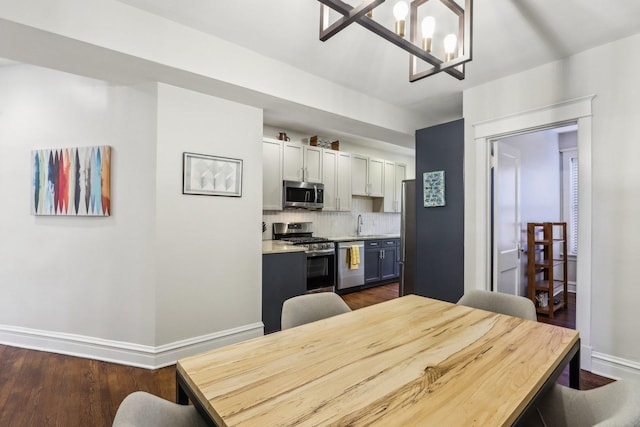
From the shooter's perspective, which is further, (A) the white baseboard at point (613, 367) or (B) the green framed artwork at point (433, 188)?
(B) the green framed artwork at point (433, 188)

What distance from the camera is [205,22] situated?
2.16 m

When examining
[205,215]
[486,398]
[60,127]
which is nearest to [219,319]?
[205,215]

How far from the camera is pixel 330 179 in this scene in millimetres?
5125

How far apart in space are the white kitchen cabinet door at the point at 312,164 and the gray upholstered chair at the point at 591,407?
12.9ft

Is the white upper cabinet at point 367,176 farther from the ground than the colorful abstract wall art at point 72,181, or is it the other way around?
the white upper cabinet at point 367,176

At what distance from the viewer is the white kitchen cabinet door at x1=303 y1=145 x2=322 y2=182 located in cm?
479

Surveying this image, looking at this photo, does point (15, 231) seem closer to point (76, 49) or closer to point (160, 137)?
point (160, 137)

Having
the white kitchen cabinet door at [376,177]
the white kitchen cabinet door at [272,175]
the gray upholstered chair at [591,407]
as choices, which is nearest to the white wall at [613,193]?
the gray upholstered chair at [591,407]

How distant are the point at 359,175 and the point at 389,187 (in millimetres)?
864

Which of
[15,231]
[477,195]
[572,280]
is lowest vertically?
[572,280]

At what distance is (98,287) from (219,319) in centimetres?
104

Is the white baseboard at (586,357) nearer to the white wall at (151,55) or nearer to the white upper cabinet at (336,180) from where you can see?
the white wall at (151,55)

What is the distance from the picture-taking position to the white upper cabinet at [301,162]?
15.0 feet

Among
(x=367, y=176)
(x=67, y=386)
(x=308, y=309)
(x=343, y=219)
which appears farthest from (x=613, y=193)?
(x=67, y=386)
